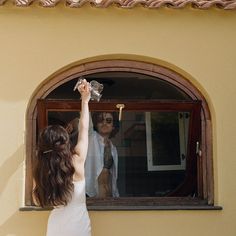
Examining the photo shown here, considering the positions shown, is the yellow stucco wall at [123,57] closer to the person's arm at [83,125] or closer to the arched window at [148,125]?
the arched window at [148,125]

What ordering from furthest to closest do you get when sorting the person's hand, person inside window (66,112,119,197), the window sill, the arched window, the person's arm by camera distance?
person inside window (66,112,119,197), the arched window, the window sill, the person's hand, the person's arm

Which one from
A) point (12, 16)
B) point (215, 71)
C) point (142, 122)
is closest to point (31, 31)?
point (12, 16)

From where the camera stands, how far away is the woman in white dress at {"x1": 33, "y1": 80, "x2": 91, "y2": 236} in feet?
13.5

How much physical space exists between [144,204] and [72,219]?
2.23 ft

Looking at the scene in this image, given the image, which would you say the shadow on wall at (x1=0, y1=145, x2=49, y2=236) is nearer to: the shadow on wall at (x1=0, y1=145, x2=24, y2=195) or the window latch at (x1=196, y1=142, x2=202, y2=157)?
the shadow on wall at (x1=0, y1=145, x2=24, y2=195)

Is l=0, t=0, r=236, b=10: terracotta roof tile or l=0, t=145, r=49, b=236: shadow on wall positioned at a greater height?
l=0, t=0, r=236, b=10: terracotta roof tile

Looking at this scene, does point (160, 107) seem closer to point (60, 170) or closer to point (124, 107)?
point (124, 107)

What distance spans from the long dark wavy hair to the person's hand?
13.7 inches

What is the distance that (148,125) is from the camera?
4789 mm

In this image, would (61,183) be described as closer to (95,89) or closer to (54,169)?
(54,169)

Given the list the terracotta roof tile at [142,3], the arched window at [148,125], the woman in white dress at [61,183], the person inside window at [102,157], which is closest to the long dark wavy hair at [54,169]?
the woman in white dress at [61,183]

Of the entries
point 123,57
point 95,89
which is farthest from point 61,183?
point 123,57

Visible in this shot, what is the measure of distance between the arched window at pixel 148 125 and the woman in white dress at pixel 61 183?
392 millimetres

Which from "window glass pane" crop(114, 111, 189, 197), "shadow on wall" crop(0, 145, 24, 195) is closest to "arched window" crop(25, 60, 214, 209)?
"window glass pane" crop(114, 111, 189, 197)
